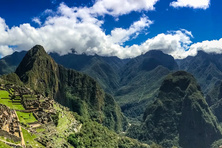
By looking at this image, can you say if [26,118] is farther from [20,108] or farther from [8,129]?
[8,129]

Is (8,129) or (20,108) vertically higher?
(20,108)

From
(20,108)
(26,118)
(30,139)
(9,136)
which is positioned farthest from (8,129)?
(20,108)

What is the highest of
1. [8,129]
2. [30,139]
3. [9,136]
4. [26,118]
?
Result: [26,118]

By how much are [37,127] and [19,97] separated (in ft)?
129

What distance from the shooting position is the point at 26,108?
102000 millimetres

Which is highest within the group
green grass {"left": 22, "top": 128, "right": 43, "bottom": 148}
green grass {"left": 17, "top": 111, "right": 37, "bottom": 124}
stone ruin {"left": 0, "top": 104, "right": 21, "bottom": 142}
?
green grass {"left": 17, "top": 111, "right": 37, "bottom": 124}

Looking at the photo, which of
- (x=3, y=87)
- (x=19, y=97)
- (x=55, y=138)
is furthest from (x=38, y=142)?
(x=3, y=87)

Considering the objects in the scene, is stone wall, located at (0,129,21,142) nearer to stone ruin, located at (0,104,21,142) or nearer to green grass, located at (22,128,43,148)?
stone ruin, located at (0,104,21,142)

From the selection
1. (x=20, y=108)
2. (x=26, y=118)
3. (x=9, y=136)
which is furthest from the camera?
(x=20, y=108)

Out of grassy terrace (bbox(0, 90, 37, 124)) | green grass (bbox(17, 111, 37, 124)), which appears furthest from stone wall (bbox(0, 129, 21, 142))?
green grass (bbox(17, 111, 37, 124))

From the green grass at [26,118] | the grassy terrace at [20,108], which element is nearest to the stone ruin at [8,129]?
the green grass at [26,118]

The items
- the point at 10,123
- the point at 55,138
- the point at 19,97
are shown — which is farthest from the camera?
the point at 19,97

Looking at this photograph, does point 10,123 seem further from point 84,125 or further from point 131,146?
point 131,146

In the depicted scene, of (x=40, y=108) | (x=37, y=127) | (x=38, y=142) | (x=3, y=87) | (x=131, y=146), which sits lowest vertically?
(x=131, y=146)
